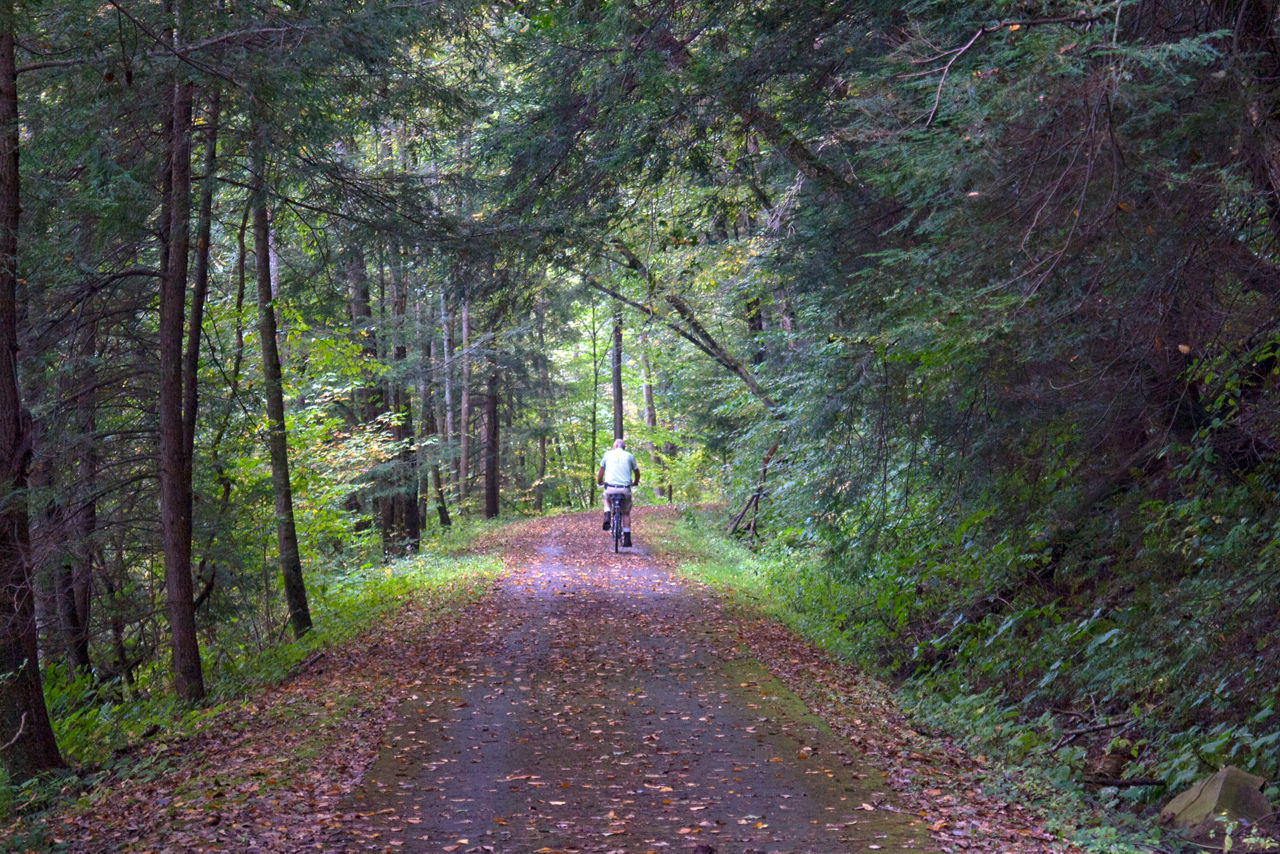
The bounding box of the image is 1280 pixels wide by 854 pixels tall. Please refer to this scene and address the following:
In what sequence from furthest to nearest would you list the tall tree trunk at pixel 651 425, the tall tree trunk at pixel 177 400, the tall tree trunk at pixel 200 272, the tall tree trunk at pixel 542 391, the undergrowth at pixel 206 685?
the tall tree trunk at pixel 651 425 < the tall tree trunk at pixel 542 391 < the tall tree trunk at pixel 200 272 < the tall tree trunk at pixel 177 400 < the undergrowth at pixel 206 685

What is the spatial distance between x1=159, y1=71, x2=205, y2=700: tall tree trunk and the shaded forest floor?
3.77 feet

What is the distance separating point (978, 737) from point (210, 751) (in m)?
5.88

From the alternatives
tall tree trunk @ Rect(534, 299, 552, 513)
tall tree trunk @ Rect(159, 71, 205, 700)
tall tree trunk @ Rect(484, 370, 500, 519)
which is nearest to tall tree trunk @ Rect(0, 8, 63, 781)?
tall tree trunk @ Rect(159, 71, 205, 700)

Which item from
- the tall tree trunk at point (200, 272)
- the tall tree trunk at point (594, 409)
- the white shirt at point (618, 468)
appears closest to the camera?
the tall tree trunk at point (200, 272)

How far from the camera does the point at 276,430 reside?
38.0 feet

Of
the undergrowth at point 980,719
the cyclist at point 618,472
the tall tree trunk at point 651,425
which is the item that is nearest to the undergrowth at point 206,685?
the cyclist at point 618,472

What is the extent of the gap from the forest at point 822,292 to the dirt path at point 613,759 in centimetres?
158

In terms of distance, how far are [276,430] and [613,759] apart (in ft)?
21.8

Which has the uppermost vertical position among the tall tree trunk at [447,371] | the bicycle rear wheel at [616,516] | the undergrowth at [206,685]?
the tall tree trunk at [447,371]

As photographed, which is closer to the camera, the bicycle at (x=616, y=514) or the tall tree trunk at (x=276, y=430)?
the tall tree trunk at (x=276, y=430)

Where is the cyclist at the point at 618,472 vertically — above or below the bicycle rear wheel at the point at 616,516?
above

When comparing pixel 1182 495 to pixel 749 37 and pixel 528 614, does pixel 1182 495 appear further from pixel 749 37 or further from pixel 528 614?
pixel 528 614

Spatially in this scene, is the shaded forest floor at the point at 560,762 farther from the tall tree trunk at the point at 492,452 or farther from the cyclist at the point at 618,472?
the tall tree trunk at the point at 492,452

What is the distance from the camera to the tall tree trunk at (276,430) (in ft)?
37.3
